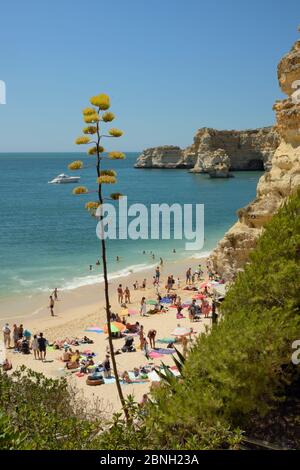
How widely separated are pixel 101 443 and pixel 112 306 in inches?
799

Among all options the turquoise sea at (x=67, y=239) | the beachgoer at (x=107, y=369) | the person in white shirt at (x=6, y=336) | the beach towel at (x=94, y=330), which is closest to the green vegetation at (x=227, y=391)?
the beachgoer at (x=107, y=369)

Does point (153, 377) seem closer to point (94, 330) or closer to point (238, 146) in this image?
point (94, 330)

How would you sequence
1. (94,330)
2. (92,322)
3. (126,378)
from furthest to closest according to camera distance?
1. (92,322)
2. (94,330)
3. (126,378)

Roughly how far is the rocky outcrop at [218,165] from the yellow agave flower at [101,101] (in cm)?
10097

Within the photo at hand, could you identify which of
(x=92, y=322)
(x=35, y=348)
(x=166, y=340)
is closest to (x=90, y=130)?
(x=35, y=348)

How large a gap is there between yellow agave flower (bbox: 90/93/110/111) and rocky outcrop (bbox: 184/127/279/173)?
107297 mm

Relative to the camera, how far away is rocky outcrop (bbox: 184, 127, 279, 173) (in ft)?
393

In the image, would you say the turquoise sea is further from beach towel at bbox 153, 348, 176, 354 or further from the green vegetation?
the green vegetation

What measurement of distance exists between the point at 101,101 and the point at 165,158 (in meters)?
138

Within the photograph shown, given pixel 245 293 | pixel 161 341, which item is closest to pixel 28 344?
pixel 161 341

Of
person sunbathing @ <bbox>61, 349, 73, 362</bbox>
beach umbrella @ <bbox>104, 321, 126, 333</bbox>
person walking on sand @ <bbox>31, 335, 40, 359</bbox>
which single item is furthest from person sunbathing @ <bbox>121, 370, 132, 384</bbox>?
beach umbrella @ <bbox>104, 321, 126, 333</bbox>

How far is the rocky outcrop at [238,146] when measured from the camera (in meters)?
120

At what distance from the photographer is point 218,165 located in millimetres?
109750

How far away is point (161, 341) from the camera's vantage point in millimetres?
19125
